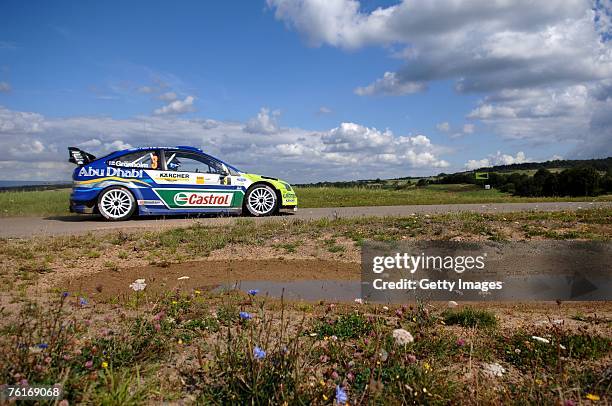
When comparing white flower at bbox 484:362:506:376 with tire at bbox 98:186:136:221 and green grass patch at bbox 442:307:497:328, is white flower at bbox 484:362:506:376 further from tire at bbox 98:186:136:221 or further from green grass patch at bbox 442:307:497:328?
tire at bbox 98:186:136:221

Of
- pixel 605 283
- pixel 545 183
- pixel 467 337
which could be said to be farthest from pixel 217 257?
pixel 545 183

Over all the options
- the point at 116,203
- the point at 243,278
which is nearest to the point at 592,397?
the point at 243,278

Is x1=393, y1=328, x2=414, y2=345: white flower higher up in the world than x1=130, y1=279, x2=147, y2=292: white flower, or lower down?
higher up

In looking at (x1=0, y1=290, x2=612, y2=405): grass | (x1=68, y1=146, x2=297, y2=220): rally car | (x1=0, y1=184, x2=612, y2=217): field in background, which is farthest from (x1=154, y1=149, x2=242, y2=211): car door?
(x1=0, y1=290, x2=612, y2=405): grass

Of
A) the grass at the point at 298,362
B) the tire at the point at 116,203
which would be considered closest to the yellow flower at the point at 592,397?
the grass at the point at 298,362

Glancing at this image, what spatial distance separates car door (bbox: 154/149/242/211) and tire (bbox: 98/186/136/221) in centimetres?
73

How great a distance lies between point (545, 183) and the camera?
49188mm

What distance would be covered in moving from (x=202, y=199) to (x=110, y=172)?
2.24m

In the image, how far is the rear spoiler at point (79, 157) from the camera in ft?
33.1

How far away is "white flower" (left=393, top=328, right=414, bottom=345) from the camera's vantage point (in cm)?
285

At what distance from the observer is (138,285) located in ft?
14.9

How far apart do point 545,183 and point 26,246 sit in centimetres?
5379

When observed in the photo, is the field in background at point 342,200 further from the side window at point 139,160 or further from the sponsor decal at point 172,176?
the sponsor decal at point 172,176

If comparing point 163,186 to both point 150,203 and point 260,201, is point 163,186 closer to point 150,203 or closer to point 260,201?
point 150,203
